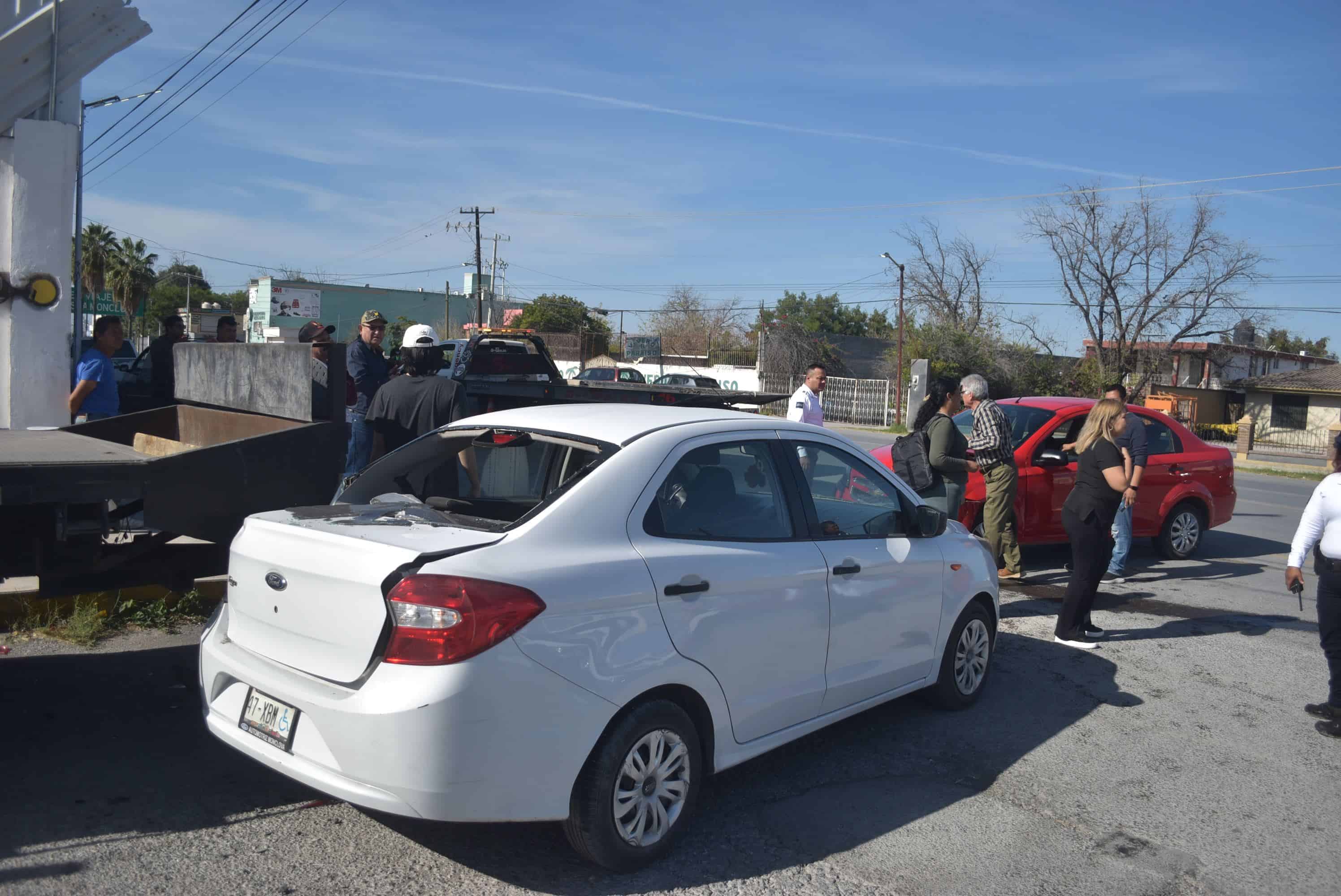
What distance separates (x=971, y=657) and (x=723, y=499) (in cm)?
233

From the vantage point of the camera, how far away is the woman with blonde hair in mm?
6980

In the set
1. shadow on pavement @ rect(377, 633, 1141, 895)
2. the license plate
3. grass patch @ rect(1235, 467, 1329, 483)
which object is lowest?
grass patch @ rect(1235, 467, 1329, 483)

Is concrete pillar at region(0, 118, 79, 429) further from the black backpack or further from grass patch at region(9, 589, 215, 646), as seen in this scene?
the black backpack

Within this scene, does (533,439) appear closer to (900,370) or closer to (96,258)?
(900,370)

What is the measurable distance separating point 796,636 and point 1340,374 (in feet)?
178

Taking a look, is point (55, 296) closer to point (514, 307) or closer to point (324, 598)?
point (324, 598)

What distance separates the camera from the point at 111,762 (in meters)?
4.50

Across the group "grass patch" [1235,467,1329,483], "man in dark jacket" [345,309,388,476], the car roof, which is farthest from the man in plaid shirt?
"grass patch" [1235,467,1329,483]

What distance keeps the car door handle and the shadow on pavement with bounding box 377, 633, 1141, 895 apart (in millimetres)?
1020

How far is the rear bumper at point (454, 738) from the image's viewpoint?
3.20m

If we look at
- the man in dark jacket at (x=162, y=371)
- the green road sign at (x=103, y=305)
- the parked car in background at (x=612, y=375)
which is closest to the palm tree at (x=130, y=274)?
the green road sign at (x=103, y=305)

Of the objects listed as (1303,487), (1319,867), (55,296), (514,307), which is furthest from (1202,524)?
(514,307)

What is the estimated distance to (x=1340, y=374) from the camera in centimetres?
4831

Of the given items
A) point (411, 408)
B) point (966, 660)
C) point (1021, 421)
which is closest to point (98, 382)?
point (411, 408)
